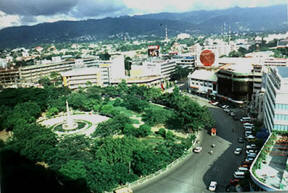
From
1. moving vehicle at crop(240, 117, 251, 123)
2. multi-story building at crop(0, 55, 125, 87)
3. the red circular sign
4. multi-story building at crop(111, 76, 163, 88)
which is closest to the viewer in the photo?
moving vehicle at crop(240, 117, 251, 123)

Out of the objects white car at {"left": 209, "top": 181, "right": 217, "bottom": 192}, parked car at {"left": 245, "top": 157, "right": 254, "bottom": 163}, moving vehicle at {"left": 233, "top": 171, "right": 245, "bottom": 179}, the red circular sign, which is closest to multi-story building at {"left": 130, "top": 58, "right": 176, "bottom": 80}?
the red circular sign

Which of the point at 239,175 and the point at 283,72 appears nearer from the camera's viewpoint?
the point at 239,175

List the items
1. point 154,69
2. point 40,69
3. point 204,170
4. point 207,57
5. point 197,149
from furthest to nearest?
point 40,69 < point 154,69 < point 207,57 < point 197,149 < point 204,170

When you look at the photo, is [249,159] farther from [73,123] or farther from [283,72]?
[73,123]

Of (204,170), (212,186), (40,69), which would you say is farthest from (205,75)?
(40,69)

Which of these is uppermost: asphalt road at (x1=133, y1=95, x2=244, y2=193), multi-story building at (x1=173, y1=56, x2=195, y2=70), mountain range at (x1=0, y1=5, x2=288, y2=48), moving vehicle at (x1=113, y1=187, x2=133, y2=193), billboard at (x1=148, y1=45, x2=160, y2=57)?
mountain range at (x1=0, y1=5, x2=288, y2=48)

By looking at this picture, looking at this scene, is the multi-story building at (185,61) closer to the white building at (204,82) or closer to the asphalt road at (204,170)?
the white building at (204,82)

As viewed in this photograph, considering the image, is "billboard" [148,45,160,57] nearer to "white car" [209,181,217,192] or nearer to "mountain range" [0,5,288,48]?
"mountain range" [0,5,288,48]
